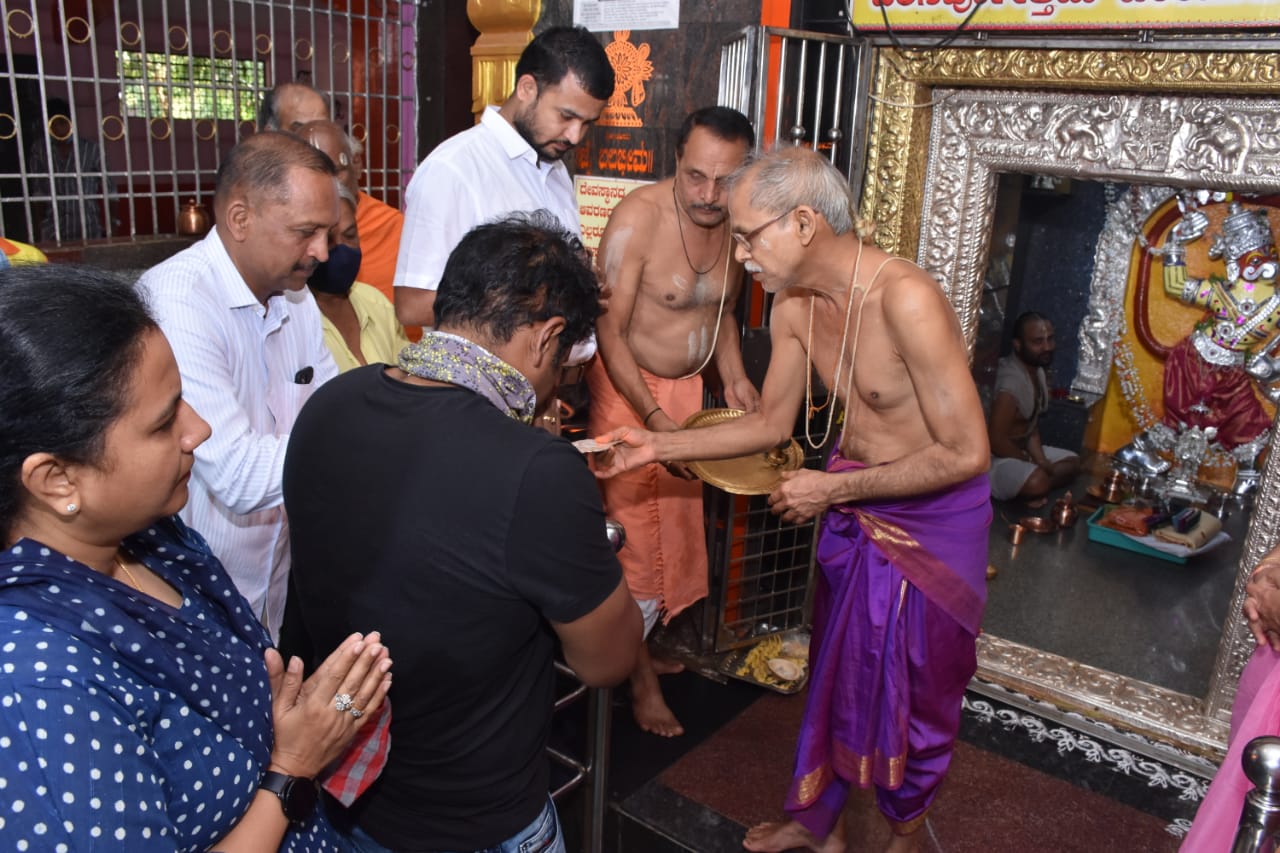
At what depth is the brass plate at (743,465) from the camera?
2.90 m

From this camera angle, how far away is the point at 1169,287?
18.9 feet

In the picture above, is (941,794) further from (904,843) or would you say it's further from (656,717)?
(656,717)

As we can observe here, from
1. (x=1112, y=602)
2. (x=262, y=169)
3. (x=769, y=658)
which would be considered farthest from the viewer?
(x=1112, y=602)

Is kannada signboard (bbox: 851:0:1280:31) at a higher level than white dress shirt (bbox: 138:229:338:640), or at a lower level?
higher

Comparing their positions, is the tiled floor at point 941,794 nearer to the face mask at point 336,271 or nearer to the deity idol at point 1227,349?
the face mask at point 336,271

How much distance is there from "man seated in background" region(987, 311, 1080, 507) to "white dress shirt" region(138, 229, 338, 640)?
4.22 m

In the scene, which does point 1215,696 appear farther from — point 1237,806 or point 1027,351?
point 1027,351

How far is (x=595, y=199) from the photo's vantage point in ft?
15.4

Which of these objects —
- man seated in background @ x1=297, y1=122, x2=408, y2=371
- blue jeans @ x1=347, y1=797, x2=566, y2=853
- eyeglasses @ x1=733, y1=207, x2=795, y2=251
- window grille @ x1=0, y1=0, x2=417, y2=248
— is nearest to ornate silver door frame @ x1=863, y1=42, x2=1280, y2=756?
eyeglasses @ x1=733, y1=207, x2=795, y2=251

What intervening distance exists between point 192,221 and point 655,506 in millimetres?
2664

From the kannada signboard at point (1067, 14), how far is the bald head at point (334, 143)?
1988mm

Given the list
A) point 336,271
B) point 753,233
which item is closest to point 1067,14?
point 753,233

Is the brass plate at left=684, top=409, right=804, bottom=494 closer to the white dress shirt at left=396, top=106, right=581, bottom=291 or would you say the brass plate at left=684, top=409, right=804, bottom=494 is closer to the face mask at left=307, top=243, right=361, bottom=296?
the white dress shirt at left=396, top=106, right=581, bottom=291

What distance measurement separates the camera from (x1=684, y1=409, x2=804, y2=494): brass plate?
2.90m
